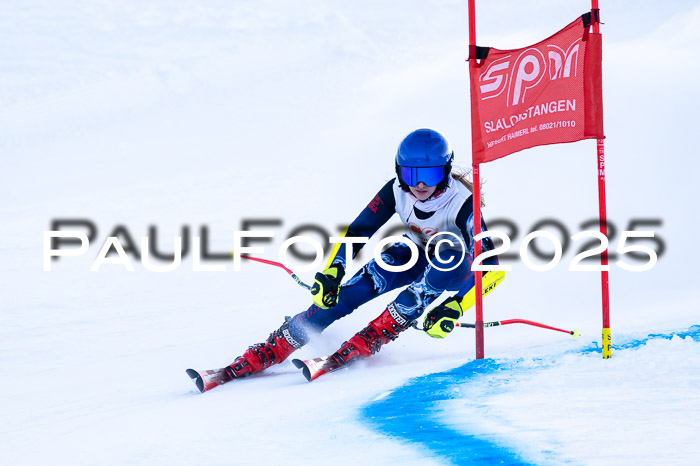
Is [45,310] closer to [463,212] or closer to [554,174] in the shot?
[463,212]

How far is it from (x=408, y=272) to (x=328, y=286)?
65 centimetres

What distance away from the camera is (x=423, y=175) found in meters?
4.45

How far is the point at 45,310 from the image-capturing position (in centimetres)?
700

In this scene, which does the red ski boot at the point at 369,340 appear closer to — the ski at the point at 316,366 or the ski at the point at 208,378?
the ski at the point at 316,366

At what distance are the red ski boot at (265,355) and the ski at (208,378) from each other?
0.04 meters

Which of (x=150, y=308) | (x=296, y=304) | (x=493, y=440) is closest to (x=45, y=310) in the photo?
(x=150, y=308)

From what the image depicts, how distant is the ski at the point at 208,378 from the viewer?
4320 millimetres

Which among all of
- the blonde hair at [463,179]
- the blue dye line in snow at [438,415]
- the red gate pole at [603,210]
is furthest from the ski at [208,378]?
the red gate pole at [603,210]

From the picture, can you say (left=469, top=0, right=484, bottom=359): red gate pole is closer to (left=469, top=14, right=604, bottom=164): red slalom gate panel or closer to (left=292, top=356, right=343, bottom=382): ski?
(left=469, top=14, right=604, bottom=164): red slalom gate panel

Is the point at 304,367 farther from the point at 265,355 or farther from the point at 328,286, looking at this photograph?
the point at 328,286

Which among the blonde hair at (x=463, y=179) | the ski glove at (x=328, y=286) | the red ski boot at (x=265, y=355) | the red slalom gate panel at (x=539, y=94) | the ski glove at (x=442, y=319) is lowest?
the red ski boot at (x=265, y=355)

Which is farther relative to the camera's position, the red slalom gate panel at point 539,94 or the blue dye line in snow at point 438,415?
the red slalom gate panel at point 539,94

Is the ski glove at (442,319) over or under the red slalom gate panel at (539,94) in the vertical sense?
under

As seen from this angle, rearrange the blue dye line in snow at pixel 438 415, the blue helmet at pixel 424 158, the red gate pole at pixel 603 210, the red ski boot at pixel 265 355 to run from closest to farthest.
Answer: the blue dye line in snow at pixel 438 415 < the red gate pole at pixel 603 210 < the blue helmet at pixel 424 158 < the red ski boot at pixel 265 355
